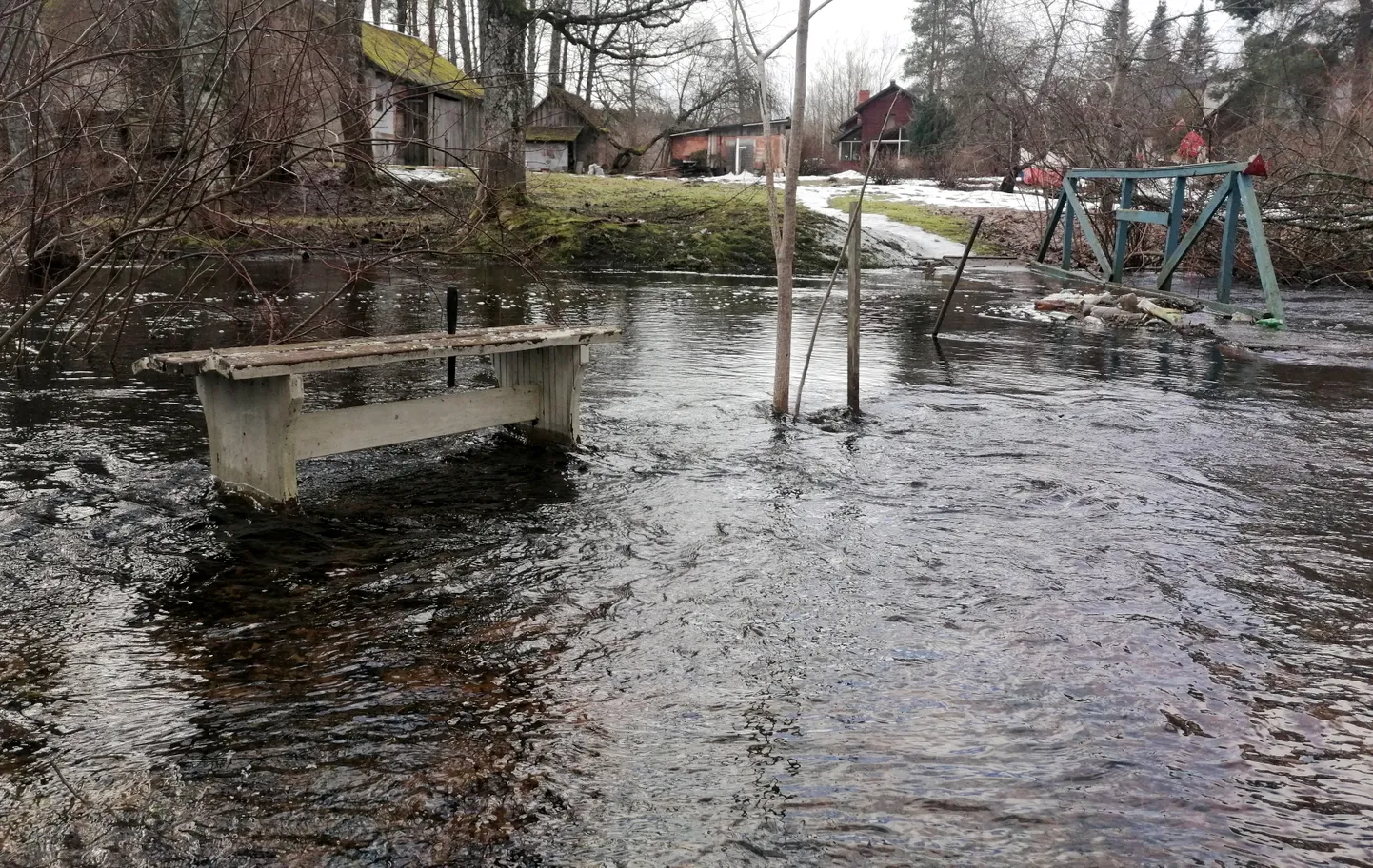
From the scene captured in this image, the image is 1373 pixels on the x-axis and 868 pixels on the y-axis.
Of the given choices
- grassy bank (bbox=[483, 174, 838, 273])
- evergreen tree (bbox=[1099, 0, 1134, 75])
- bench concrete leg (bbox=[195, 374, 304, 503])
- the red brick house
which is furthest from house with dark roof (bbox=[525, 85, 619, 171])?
bench concrete leg (bbox=[195, 374, 304, 503])

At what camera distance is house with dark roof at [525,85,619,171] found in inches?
1768

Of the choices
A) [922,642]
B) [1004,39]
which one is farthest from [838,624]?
[1004,39]

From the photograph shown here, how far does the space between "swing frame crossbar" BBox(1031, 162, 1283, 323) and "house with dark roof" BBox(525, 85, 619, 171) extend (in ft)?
94.8

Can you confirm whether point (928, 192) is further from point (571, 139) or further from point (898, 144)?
point (898, 144)

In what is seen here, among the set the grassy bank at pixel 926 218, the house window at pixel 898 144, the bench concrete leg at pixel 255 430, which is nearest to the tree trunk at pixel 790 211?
the bench concrete leg at pixel 255 430

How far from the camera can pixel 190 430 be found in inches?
292

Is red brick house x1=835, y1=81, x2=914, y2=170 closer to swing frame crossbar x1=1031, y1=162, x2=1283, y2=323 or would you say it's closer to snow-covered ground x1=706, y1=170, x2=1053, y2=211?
snow-covered ground x1=706, y1=170, x2=1053, y2=211

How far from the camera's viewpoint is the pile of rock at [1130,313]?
13.9 meters

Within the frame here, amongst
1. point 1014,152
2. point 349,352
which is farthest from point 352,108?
point 1014,152

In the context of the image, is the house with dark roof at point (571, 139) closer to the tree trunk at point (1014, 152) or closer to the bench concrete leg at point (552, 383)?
the tree trunk at point (1014, 152)

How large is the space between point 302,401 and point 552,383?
2123 millimetres

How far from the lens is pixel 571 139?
4519 cm

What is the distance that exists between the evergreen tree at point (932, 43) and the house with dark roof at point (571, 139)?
58.5 feet

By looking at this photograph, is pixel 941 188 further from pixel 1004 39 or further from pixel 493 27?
pixel 493 27
